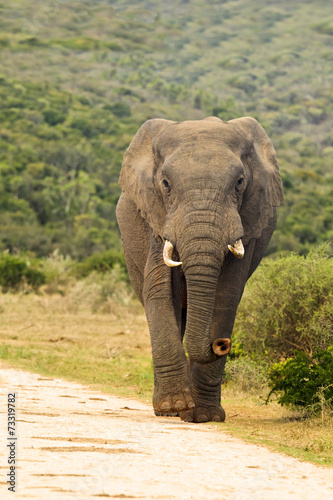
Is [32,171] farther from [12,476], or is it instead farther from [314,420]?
[12,476]

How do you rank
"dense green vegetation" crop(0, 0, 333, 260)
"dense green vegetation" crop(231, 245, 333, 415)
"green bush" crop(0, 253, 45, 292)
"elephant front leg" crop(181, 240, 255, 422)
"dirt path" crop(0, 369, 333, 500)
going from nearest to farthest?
"dirt path" crop(0, 369, 333, 500) < "elephant front leg" crop(181, 240, 255, 422) < "dense green vegetation" crop(231, 245, 333, 415) < "green bush" crop(0, 253, 45, 292) < "dense green vegetation" crop(0, 0, 333, 260)

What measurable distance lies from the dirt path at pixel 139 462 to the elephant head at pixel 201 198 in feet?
3.69

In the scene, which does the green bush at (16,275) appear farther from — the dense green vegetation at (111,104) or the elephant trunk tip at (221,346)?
the elephant trunk tip at (221,346)

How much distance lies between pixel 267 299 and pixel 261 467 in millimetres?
5956

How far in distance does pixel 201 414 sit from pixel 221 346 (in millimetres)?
1076

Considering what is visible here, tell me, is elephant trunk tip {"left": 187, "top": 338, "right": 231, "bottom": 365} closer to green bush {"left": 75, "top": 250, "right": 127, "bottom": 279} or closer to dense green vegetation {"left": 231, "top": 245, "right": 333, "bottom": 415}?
dense green vegetation {"left": 231, "top": 245, "right": 333, "bottom": 415}

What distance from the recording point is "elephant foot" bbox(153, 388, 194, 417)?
312 inches

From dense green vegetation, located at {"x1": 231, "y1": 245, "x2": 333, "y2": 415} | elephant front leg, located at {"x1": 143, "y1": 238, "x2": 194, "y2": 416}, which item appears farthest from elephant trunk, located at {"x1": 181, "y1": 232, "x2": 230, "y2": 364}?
dense green vegetation, located at {"x1": 231, "y1": 245, "x2": 333, "y2": 415}

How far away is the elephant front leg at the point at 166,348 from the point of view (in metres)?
7.97

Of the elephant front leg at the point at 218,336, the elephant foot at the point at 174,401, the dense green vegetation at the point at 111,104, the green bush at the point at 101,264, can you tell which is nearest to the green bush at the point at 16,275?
the green bush at the point at 101,264

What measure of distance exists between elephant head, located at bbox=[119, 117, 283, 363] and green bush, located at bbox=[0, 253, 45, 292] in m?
16.5

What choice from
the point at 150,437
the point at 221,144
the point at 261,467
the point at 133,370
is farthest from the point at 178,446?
the point at 133,370

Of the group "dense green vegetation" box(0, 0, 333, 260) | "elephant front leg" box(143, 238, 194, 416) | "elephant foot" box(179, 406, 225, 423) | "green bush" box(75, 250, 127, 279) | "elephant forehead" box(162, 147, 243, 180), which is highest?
"elephant forehead" box(162, 147, 243, 180)

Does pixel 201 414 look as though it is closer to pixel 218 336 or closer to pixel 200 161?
pixel 218 336
